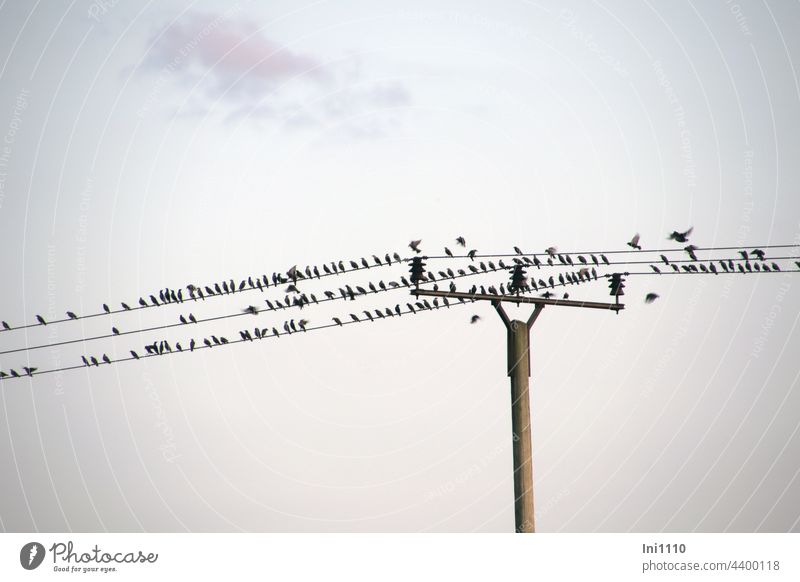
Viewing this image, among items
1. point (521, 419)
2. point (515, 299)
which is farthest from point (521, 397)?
point (515, 299)

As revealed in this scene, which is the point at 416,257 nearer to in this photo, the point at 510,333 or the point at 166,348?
the point at 510,333

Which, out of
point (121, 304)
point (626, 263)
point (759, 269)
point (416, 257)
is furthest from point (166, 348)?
point (759, 269)

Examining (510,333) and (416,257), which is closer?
(510,333)

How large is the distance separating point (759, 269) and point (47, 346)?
59.5ft

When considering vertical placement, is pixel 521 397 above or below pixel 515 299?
below

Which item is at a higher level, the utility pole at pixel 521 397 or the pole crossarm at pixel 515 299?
the pole crossarm at pixel 515 299

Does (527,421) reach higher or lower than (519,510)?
higher

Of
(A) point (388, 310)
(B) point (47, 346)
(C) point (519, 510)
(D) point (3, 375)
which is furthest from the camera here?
(D) point (3, 375)

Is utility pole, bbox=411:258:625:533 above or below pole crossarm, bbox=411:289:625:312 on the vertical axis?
below

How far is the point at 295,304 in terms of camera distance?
3020 cm

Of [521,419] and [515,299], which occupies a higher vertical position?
[515,299]

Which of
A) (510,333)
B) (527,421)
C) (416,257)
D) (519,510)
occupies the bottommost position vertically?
(519,510)

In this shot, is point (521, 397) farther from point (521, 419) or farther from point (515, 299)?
point (515, 299)

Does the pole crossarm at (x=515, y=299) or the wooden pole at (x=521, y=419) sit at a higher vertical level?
the pole crossarm at (x=515, y=299)
